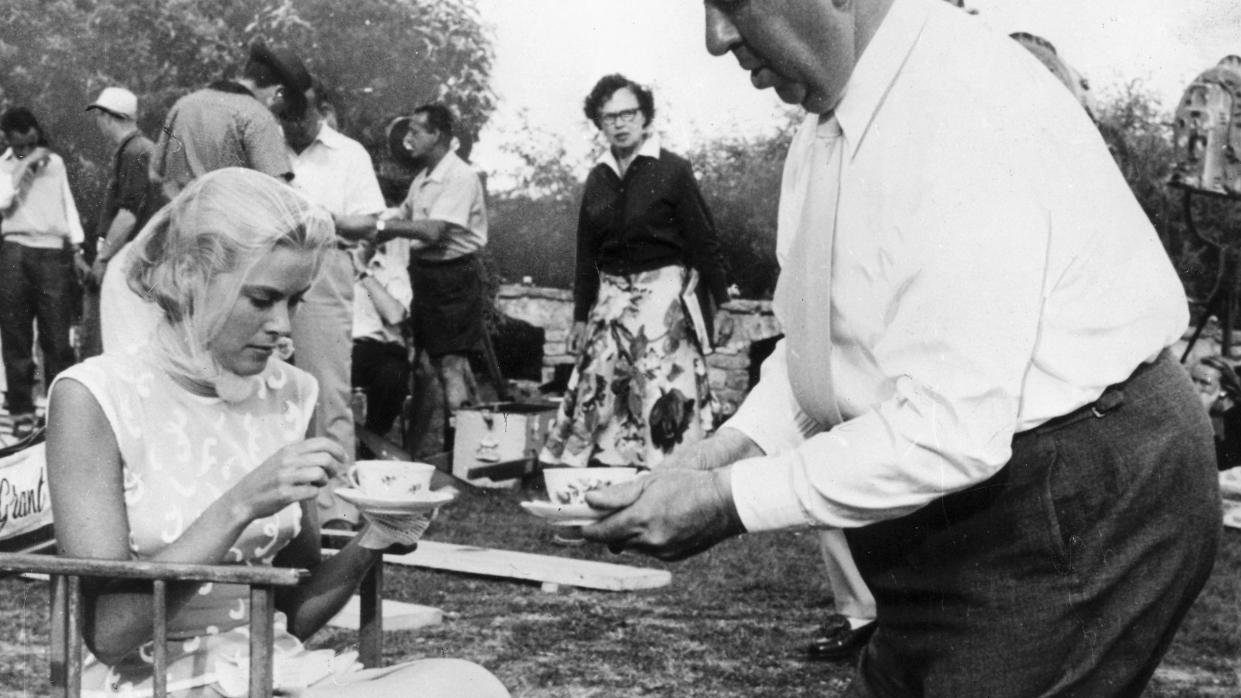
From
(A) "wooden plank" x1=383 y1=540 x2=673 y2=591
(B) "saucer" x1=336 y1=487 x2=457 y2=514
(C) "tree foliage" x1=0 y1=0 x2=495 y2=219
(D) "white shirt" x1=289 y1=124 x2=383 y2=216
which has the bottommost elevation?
(A) "wooden plank" x1=383 y1=540 x2=673 y2=591

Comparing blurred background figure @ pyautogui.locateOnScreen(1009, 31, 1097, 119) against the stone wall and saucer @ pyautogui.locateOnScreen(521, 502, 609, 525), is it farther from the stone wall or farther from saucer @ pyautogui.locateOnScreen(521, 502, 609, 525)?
the stone wall

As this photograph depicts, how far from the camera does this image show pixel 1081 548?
5.83 feet

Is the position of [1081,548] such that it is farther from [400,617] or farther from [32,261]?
[32,261]

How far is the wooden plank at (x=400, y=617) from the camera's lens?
15.2 ft

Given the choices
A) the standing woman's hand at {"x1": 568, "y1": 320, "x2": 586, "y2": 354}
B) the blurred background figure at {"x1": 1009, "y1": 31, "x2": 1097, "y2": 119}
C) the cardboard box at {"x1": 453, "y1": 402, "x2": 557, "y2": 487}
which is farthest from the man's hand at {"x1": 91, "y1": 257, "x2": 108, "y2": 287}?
the blurred background figure at {"x1": 1009, "y1": 31, "x2": 1097, "y2": 119}

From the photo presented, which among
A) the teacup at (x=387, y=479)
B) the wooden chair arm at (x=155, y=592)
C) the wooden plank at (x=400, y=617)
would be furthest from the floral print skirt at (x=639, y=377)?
the wooden chair arm at (x=155, y=592)

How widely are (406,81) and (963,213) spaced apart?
315 inches

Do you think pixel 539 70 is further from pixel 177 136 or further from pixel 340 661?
pixel 340 661

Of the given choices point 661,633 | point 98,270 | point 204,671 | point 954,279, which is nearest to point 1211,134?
point 661,633

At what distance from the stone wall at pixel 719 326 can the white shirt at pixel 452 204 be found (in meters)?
2.89

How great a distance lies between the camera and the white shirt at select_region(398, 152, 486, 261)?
7.61 meters

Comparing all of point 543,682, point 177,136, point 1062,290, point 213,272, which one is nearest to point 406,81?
point 177,136

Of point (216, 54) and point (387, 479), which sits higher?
point (216, 54)

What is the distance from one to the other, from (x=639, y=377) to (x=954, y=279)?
17.9 feet
